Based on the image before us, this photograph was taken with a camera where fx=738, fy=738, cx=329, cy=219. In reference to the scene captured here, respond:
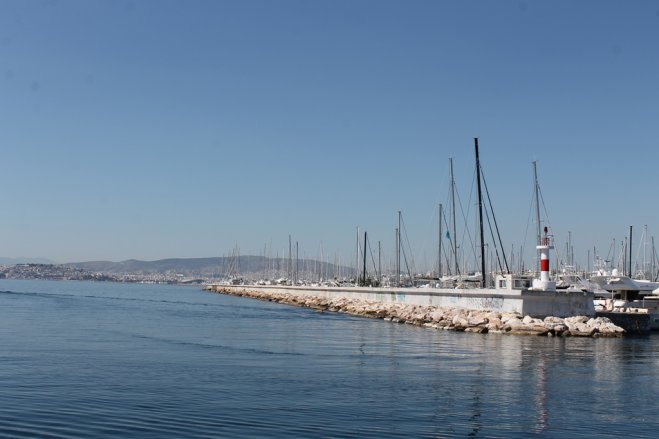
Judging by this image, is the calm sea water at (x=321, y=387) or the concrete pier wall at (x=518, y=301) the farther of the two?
the concrete pier wall at (x=518, y=301)

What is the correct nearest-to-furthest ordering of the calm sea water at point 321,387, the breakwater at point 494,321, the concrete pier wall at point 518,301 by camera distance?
the calm sea water at point 321,387 → the breakwater at point 494,321 → the concrete pier wall at point 518,301

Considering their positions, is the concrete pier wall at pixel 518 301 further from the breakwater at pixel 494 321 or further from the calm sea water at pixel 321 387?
the calm sea water at pixel 321 387

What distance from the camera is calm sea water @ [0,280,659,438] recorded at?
15328mm

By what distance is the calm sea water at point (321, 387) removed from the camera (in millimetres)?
15328

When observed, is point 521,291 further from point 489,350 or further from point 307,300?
point 307,300

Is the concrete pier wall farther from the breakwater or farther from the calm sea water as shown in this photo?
the calm sea water

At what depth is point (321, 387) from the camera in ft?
66.5

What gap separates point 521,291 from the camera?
4256 cm

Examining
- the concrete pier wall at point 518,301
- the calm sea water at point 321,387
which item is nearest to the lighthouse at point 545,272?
the concrete pier wall at point 518,301

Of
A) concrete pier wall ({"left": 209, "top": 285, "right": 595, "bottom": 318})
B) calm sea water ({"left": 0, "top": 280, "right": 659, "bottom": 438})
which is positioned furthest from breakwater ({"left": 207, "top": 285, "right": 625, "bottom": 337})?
calm sea water ({"left": 0, "top": 280, "right": 659, "bottom": 438})

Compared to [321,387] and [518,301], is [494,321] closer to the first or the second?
[518,301]

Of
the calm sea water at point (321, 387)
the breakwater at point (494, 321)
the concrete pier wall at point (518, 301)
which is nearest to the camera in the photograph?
the calm sea water at point (321, 387)

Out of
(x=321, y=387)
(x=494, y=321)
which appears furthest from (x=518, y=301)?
(x=321, y=387)

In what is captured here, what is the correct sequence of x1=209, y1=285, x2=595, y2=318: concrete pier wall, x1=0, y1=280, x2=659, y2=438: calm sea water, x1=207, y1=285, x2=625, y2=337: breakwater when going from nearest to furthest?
x1=0, y1=280, x2=659, y2=438: calm sea water → x1=207, y1=285, x2=625, y2=337: breakwater → x1=209, y1=285, x2=595, y2=318: concrete pier wall
